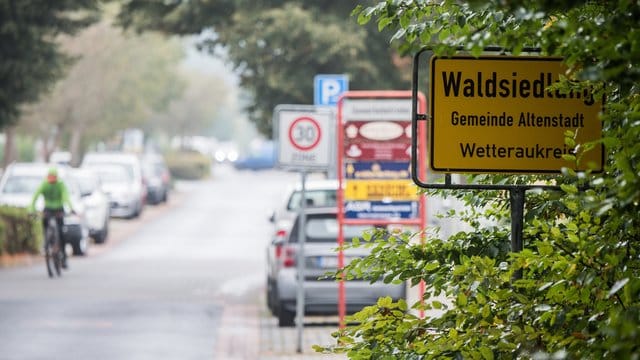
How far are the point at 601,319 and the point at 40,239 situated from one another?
83.1 ft

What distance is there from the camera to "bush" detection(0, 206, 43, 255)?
27.7 m

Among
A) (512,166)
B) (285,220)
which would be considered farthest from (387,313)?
(285,220)

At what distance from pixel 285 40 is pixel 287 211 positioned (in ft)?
20.3

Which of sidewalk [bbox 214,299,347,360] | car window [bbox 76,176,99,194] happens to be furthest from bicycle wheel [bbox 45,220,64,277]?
car window [bbox 76,176,99,194]

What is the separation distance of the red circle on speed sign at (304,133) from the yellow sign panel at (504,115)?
954 centimetres

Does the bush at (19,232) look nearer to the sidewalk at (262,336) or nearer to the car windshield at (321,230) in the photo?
the sidewalk at (262,336)

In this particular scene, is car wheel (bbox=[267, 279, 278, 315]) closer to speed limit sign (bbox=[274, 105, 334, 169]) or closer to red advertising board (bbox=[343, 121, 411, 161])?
speed limit sign (bbox=[274, 105, 334, 169])

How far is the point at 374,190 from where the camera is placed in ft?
50.8

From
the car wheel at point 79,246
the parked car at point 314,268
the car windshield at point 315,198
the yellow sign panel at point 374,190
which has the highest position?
the yellow sign panel at point 374,190

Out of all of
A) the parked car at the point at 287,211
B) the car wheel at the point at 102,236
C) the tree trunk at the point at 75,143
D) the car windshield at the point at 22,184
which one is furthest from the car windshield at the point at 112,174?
the parked car at the point at 287,211

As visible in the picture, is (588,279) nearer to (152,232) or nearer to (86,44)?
(152,232)

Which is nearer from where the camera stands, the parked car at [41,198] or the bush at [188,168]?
the parked car at [41,198]

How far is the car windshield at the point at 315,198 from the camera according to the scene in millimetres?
19812

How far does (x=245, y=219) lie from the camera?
45.2 metres
